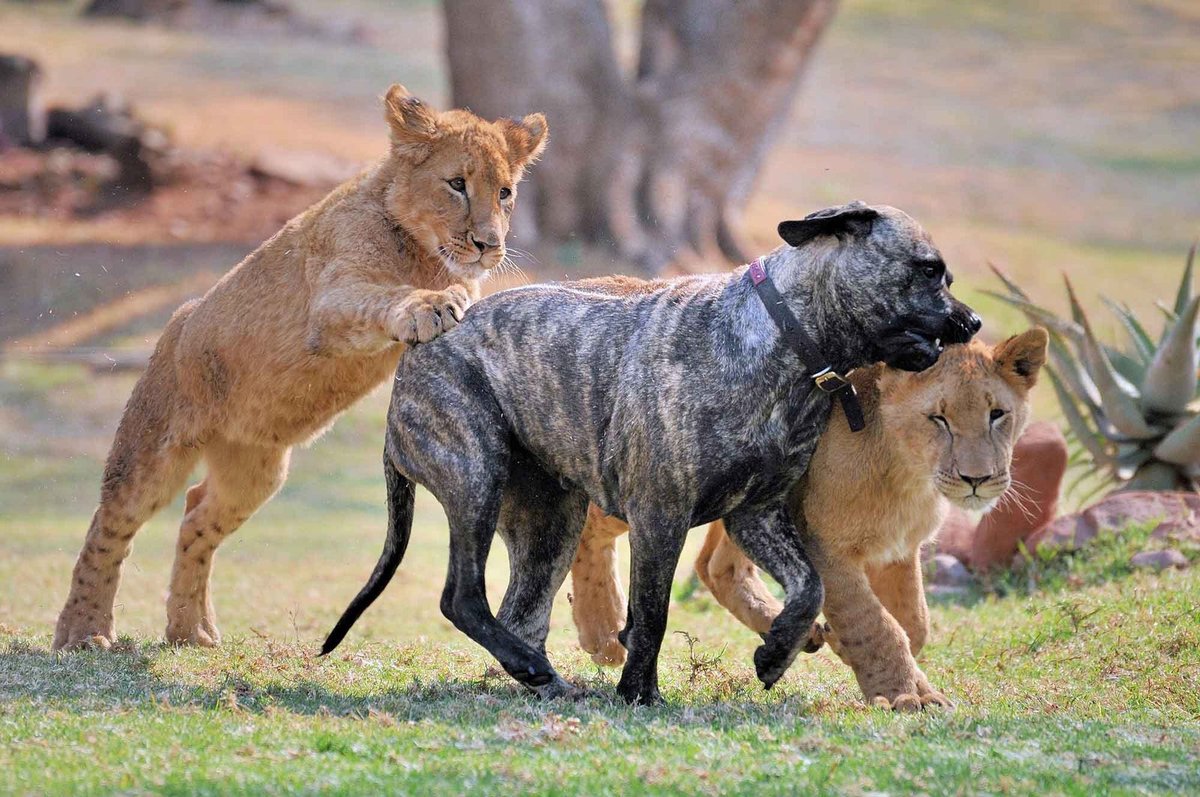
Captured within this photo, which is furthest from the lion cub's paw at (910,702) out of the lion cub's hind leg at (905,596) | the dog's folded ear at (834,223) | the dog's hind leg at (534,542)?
the dog's folded ear at (834,223)

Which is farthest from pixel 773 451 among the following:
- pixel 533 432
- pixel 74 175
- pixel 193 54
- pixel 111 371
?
pixel 193 54

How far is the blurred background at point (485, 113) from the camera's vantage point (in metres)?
13.2

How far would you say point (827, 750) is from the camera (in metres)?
5.08

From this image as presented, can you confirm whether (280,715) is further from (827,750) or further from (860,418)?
(860,418)

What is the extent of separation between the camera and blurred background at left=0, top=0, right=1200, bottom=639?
13.2 metres

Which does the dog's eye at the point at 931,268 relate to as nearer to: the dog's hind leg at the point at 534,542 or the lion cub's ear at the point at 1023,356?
the lion cub's ear at the point at 1023,356

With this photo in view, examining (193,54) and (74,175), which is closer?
(74,175)

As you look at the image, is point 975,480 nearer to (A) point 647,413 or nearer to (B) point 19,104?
(A) point 647,413

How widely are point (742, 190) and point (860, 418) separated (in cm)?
1347

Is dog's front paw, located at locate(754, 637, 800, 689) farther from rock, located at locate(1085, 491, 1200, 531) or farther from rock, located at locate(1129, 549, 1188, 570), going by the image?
rock, located at locate(1085, 491, 1200, 531)

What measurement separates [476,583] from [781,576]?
1165 millimetres

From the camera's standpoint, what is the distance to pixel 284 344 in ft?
24.6

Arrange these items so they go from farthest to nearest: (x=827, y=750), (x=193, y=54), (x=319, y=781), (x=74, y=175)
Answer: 1. (x=193, y=54)
2. (x=74, y=175)
3. (x=827, y=750)
4. (x=319, y=781)

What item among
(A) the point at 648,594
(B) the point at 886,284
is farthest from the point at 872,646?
(B) the point at 886,284
